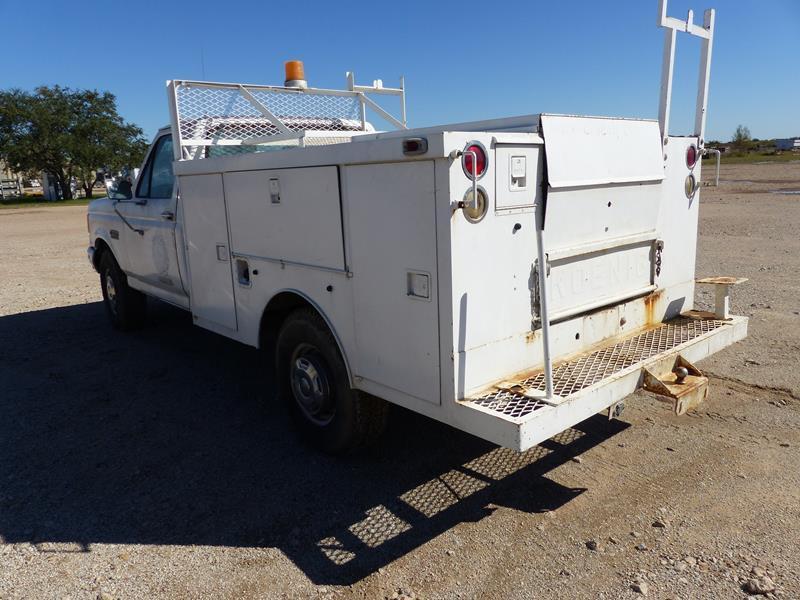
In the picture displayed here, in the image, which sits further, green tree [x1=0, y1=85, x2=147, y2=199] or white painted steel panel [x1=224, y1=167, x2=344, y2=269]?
green tree [x1=0, y1=85, x2=147, y2=199]

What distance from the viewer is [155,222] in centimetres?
585

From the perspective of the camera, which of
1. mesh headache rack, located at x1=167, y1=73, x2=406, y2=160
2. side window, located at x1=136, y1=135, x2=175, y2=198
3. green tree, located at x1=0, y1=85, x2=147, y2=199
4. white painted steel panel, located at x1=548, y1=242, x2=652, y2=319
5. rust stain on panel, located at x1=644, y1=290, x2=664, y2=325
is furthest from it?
green tree, located at x1=0, y1=85, x2=147, y2=199

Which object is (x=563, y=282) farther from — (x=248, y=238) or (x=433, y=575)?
(x=248, y=238)

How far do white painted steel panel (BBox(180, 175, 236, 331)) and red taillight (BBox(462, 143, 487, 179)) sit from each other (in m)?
2.24

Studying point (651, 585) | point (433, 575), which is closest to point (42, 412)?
point (433, 575)

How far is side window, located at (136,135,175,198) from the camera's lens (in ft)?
19.2

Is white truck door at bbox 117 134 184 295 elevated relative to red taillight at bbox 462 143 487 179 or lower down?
lower down

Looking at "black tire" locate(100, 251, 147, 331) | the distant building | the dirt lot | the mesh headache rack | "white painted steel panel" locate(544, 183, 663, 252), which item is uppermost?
the mesh headache rack

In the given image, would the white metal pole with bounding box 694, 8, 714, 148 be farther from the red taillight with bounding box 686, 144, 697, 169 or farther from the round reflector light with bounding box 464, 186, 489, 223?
the round reflector light with bounding box 464, 186, 489, 223

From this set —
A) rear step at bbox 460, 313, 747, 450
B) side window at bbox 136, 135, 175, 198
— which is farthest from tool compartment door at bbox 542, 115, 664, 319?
side window at bbox 136, 135, 175, 198

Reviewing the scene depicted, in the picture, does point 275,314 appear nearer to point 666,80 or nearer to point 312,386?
point 312,386

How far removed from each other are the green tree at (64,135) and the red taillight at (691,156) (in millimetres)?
50721

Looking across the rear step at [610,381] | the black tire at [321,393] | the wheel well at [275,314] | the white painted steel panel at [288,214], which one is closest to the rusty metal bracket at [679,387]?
the rear step at [610,381]

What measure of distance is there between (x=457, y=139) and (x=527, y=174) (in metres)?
0.50
